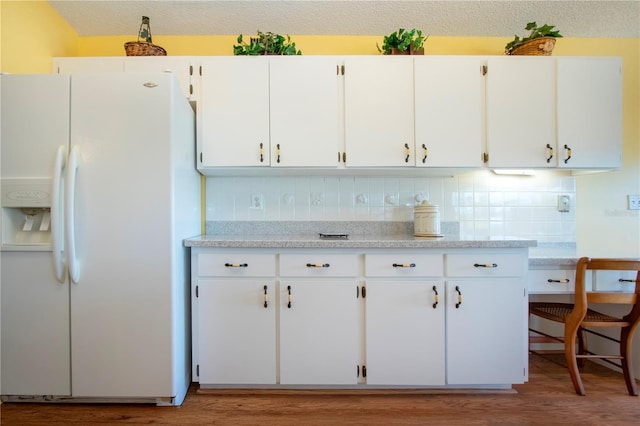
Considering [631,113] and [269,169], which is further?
[631,113]

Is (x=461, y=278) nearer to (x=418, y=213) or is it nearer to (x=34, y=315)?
(x=418, y=213)

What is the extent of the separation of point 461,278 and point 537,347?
1.31m

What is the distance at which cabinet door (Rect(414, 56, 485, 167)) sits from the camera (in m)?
1.87

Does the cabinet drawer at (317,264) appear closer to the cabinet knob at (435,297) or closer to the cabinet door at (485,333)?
the cabinet knob at (435,297)

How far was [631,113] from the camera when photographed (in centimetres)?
228

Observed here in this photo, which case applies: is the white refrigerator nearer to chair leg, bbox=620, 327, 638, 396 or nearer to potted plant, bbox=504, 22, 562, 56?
potted plant, bbox=504, 22, 562, 56

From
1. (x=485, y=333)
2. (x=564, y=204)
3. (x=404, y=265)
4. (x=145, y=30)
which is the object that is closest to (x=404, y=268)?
(x=404, y=265)

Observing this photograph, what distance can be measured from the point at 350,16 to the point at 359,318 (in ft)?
6.88

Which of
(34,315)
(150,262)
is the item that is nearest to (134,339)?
(150,262)

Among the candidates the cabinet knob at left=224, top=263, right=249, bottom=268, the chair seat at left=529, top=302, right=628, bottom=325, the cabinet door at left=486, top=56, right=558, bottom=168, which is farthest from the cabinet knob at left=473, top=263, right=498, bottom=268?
the cabinet knob at left=224, top=263, right=249, bottom=268

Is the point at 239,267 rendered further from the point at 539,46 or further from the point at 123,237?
the point at 539,46

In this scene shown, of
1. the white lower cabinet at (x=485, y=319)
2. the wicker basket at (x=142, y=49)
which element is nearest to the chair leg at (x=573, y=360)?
the white lower cabinet at (x=485, y=319)

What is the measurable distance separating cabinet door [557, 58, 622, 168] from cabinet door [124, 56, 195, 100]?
8.24 feet

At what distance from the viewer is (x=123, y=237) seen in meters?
1.46
